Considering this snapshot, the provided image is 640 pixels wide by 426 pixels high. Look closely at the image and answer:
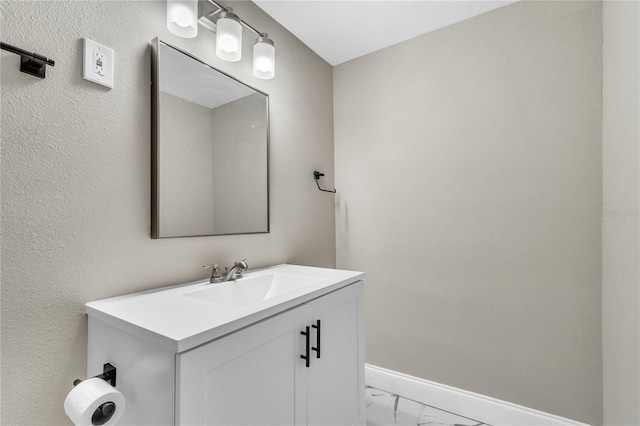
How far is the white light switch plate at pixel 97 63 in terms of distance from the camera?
96cm

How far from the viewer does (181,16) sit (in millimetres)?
1159

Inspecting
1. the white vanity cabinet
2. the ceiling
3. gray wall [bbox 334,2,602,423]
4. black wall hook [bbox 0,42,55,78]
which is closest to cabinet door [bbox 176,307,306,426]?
the white vanity cabinet

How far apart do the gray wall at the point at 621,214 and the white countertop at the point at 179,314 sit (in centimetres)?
115

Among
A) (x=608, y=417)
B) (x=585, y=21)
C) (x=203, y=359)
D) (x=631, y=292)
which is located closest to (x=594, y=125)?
(x=585, y=21)

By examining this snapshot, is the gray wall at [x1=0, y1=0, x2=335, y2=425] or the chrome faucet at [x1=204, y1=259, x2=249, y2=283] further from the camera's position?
the chrome faucet at [x1=204, y1=259, x2=249, y2=283]

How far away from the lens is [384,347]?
2031 millimetres

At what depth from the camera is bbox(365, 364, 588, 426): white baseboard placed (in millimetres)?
1581

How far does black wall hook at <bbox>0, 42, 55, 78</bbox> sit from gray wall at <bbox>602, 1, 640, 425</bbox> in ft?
6.22

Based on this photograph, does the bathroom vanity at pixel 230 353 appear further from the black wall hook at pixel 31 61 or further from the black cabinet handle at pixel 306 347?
the black wall hook at pixel 31 61

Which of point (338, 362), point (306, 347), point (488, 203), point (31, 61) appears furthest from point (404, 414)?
point (31, 61)

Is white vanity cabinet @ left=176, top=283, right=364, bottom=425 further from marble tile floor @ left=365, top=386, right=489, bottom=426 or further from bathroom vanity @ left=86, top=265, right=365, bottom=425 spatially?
marble tile floor @ left=365, top=386, right=489, bottom=426

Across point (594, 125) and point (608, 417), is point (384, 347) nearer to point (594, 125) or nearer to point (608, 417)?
point (608, 417)

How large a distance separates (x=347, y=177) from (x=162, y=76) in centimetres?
133

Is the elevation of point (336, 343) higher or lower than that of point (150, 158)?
lower
